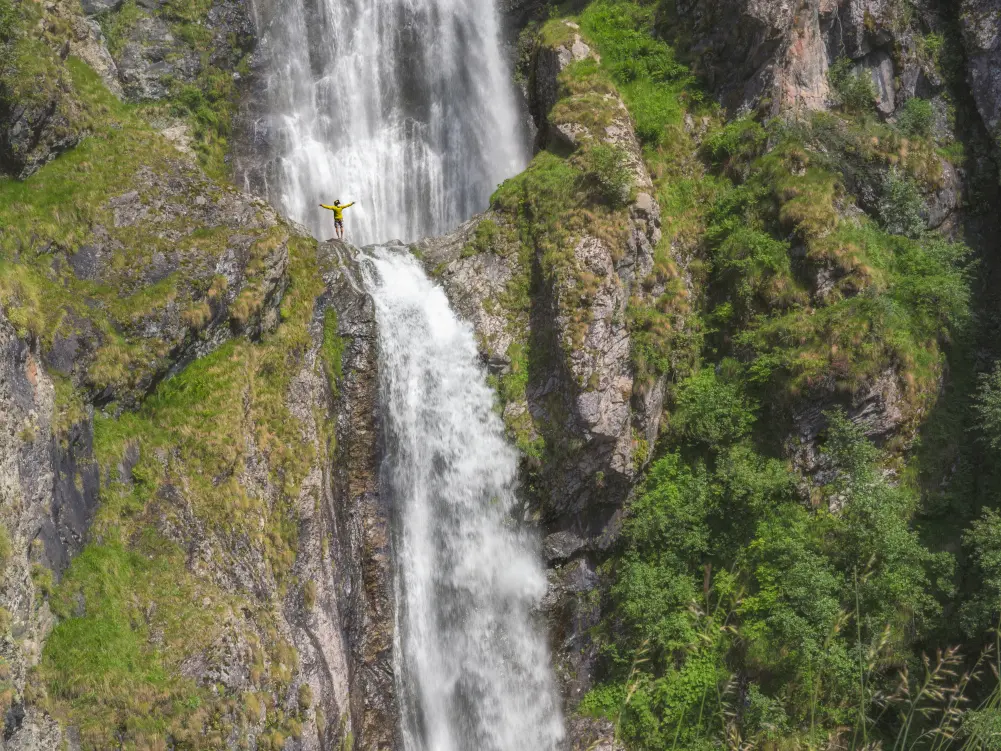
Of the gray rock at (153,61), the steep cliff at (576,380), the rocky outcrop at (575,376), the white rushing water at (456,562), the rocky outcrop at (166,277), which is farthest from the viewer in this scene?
the gray rock at (153,61)

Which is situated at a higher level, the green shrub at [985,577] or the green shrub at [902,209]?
the green shrub at [902,209]

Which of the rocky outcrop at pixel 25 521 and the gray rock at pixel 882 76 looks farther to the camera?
the gray rock at pixel 882 76

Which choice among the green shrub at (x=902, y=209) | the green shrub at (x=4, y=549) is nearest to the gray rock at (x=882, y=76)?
the green shrub at (x=902, y=209)

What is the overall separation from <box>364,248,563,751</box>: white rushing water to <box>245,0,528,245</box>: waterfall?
205 inches

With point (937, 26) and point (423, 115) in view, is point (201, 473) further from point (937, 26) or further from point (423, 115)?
point (937, 26)

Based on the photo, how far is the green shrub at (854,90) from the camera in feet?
65.0

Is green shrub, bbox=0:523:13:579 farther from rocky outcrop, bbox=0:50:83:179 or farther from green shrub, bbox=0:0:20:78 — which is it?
green shrub, bbox=0:0:20:78

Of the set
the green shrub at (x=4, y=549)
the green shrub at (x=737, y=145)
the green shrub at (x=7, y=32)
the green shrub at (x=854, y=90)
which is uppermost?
the green shrub at (x=7, y=32)

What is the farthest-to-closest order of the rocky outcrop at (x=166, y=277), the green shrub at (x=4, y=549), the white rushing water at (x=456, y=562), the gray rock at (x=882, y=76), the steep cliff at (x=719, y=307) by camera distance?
the gray rock at (x=882, y=76) → the steep cliff at (x=719, y=307) → the white rushing water at (x=456, y=562) → the rocky outcrop at (x=166, y=277) → the green shrub at (x=4, y=549)

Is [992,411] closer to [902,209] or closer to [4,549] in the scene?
[902,209]

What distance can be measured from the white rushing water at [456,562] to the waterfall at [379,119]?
17.0ft

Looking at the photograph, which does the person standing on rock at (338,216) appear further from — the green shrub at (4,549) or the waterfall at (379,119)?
the green shrub at (4,549)

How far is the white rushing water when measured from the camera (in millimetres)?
15375

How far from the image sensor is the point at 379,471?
15695mm
